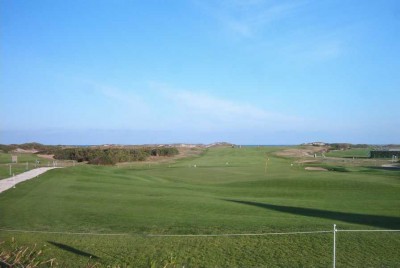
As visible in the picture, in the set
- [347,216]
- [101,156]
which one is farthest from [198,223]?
[101,156]

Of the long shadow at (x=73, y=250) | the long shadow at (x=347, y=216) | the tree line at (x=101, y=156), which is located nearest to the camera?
the long shadow at (x=73, y=250)

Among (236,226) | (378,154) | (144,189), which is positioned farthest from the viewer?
(378,154)

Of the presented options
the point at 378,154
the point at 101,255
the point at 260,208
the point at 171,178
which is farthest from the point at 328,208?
the point at 378,154

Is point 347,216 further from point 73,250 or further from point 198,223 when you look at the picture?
point 73,250

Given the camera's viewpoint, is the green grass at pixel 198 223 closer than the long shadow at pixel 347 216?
Yes

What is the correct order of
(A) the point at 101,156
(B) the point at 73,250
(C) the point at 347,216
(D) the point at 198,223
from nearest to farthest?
1. (B) the point at 73,250
2. (D) the point at 198,223
3. (C) the point at 347,216
4. (A) the point at 101,156

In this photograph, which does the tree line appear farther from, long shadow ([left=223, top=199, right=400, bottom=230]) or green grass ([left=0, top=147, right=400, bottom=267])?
long shadow ([left=223, top=199, right=400, bottom=230])

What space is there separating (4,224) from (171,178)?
921 inches

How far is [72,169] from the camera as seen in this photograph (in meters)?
32.5

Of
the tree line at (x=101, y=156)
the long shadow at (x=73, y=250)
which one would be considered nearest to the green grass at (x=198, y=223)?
the long shadow at (x=73, y=250)

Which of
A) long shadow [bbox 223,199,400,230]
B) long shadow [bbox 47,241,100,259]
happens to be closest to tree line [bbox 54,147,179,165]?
long shadow [bbox 223,199,400,230]

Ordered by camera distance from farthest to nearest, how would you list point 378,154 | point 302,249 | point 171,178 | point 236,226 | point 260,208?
point 378,154 < point 171,178 < point 260,208 < point 236,226 < point 302,249

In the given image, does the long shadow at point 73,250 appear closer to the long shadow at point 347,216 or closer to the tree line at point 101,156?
the long shadow at point 347,216

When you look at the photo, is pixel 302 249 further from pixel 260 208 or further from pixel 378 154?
pixel 378 154
